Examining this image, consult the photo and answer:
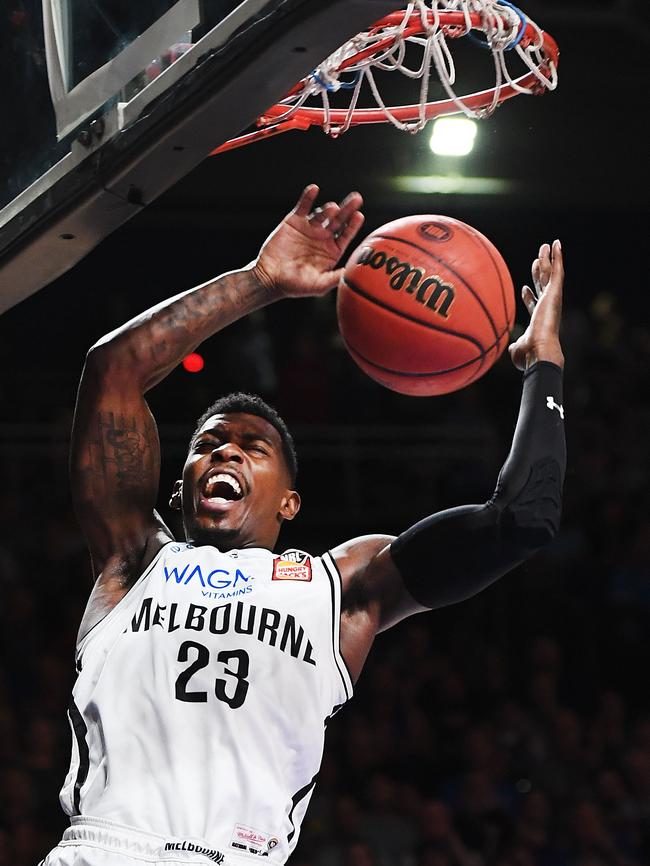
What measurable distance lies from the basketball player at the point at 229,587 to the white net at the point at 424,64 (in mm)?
322

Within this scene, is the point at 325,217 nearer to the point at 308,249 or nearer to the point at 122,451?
the point at 308,249

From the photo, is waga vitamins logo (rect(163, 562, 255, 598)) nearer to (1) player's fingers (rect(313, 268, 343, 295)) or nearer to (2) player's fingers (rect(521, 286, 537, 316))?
(1) player's fingers (rect(313, 268, 343, 295))

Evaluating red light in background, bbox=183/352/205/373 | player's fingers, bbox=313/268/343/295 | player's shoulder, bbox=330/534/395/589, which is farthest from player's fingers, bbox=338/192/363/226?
red light in background, bbox=183/352/205/373

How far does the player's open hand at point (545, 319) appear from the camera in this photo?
129 inches

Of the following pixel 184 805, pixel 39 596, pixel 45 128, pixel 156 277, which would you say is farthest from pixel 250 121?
pixel 156 277

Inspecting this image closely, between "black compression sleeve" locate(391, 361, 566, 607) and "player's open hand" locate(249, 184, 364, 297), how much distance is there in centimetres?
63

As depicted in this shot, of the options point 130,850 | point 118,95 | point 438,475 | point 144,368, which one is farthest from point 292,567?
point 438,475

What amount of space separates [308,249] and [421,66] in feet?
1.84

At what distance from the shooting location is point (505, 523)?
121 inches

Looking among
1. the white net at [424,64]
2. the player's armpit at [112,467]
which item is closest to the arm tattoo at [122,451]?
the player's armpit at [112,467]

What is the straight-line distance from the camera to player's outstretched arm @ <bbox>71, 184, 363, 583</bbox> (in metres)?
3.48

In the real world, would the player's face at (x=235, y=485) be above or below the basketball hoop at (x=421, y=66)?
below

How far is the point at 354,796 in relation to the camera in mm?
6883

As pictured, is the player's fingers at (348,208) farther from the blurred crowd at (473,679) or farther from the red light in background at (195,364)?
the red light in background at (195,364)
